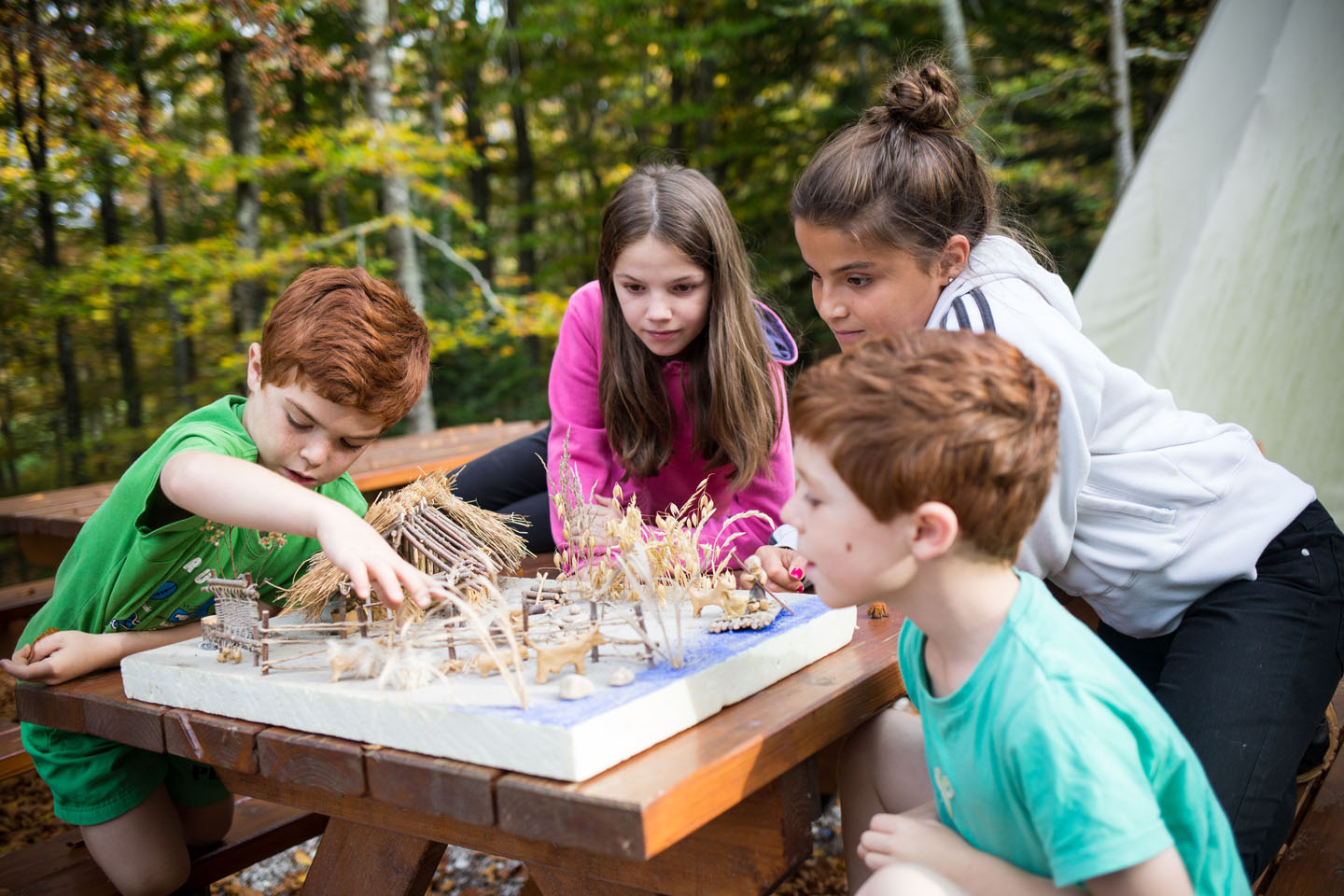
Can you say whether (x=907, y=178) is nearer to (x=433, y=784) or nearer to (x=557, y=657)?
(x=557, y=657)

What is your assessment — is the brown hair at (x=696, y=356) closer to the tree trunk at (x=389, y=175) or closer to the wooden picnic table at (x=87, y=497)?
the wooden picnic table at (x=87, y=497)

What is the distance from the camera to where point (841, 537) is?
1336mm

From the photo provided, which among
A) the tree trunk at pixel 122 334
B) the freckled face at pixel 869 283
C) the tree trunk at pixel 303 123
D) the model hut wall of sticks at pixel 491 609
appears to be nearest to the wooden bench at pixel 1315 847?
the model hut wall of sticks at pixel 491 609

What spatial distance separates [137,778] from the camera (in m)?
2.24

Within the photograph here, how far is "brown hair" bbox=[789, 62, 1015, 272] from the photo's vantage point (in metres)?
2.05

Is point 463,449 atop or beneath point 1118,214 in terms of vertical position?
beneath

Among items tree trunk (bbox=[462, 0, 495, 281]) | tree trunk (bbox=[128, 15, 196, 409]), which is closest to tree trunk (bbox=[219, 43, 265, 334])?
tree trunk (bbox=[128, 15, 196, 409])

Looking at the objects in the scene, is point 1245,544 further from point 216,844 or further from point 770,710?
point 216,844

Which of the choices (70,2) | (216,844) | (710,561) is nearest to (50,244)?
(70,2)

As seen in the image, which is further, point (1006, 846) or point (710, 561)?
point (710, 561)

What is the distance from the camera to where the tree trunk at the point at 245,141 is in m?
10.1

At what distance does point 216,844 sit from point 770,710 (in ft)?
5.90

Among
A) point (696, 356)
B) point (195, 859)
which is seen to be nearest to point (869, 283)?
point (696, 356)

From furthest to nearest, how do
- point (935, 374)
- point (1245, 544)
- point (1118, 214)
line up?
point (1118, 214), point (1245, 544), point (935, 374)
